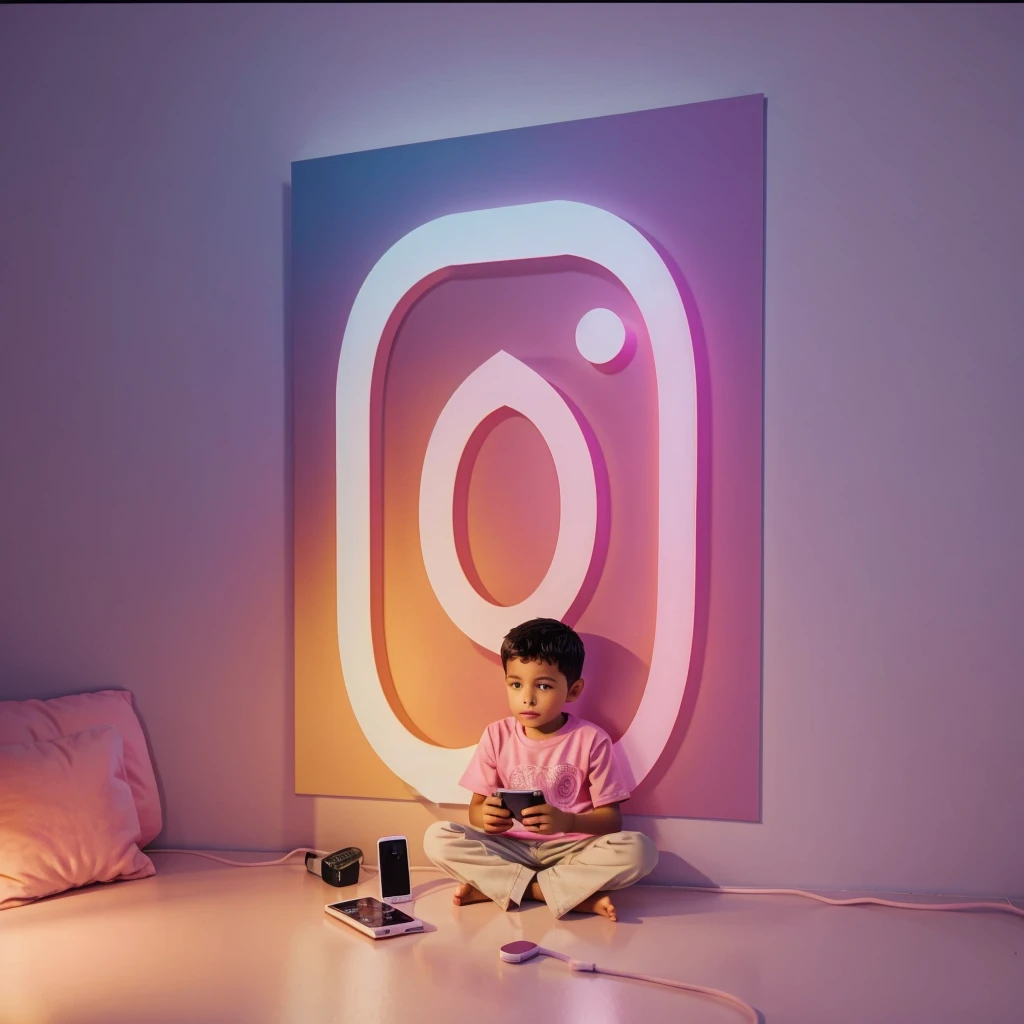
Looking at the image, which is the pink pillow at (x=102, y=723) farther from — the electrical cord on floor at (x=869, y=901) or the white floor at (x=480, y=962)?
the electrical cord on floor at (x=869, y=901)

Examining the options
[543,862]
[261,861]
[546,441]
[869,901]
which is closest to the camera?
[869,901]

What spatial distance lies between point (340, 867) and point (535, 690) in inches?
29.7

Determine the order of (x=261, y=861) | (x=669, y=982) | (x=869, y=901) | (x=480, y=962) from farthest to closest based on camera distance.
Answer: (x=261, y=861) → (x=869, y=901) → (x=480, y=962) → (x=669, y=982)

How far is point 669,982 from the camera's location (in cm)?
197

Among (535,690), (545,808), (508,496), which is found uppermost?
(508,496)

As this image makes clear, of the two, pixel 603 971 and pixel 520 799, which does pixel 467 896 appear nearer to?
pixel 520 799

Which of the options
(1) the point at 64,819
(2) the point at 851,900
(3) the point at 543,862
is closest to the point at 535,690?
(3) the point at 543,862

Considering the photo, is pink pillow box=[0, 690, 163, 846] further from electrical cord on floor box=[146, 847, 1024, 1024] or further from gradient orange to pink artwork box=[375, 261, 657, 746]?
gradient orange to pink artwork box=[375, 261, 657, 746]

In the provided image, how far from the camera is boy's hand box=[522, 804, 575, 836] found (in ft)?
7.84

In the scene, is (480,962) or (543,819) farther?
(543,819)

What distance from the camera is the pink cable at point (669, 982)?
1847 mm

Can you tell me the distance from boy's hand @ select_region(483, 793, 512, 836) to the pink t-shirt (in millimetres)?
60

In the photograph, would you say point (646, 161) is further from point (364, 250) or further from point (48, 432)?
point (48, 432)

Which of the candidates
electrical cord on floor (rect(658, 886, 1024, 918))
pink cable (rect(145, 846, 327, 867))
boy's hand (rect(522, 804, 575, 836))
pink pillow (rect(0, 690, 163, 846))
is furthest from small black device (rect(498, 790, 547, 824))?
pink pillow (rect(0, 690, 163, 846))
